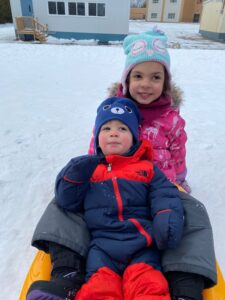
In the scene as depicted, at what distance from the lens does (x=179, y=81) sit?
5668mm

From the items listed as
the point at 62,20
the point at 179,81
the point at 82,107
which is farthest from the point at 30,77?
the point at 62,20

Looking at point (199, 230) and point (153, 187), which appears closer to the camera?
point (199, 230)

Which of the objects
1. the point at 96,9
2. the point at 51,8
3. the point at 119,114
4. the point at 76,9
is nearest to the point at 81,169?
the point at 119,114

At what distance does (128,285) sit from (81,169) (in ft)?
1.74

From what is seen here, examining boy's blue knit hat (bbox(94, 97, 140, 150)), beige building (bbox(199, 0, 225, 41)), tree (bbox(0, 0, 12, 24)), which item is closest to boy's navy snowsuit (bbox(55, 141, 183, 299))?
boy's blue knit hat (bbox(94, 97, 140, 150))

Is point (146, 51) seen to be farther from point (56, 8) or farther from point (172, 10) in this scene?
point (172, 10)

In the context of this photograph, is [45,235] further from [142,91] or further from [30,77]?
[30,77]

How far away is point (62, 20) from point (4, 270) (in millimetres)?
14533

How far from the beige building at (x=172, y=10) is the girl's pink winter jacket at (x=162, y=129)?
33425 millimetres

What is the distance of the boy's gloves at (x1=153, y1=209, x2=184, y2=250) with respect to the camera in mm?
1238

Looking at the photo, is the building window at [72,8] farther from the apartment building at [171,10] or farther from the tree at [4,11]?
the apartment building at [171,10]

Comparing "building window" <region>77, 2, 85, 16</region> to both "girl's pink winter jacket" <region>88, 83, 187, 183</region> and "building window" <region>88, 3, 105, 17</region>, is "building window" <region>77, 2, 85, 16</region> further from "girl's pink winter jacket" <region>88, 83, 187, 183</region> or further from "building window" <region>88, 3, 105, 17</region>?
"girl's pink winter jacket" <region>88, 83, 187, 183</region>

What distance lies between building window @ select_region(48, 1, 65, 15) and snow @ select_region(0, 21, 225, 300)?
7949 mm

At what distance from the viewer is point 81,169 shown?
1342mm
